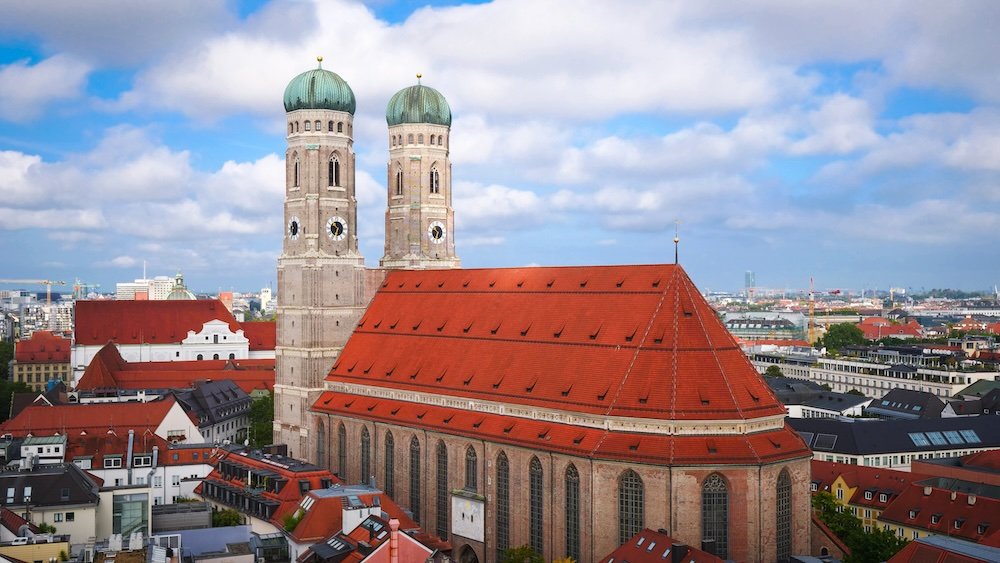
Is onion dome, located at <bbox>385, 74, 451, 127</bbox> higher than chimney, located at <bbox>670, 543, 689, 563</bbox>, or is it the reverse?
onion dome, located at <bbox>385, 74, 451, 127</bbox>

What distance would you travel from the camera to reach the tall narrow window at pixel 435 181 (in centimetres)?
10119

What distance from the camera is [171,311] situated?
509 ft

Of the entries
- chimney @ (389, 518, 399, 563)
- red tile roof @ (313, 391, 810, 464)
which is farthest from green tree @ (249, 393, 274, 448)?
chimney @ (389, 518, 399, 563)

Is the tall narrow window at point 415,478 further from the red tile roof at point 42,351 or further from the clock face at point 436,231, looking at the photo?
the red tile roof at point 42,351

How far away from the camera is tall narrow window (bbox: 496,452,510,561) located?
2790 inches

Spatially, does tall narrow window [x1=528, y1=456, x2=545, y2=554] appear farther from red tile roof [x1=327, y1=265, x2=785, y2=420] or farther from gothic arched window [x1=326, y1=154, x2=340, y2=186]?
gothic arched window [x1=326, y1=154, x2=340, y2=186]

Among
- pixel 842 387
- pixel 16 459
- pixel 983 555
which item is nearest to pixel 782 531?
pixel 983 555

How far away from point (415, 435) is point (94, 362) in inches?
2594

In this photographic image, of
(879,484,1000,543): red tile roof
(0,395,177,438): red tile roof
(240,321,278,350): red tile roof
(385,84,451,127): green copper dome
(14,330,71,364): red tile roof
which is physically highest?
(385,84,451,127): green copper dome

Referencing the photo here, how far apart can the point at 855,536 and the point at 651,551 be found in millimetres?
20183

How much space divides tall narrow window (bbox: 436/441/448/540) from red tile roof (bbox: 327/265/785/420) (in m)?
4.71

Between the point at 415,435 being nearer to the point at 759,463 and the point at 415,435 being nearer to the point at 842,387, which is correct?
the point at 759,463

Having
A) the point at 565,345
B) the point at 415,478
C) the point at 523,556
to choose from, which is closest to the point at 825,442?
the point at 565,345

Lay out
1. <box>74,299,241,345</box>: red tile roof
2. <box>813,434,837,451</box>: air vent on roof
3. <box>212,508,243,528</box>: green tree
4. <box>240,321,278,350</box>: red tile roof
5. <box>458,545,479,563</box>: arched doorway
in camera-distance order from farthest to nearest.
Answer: <box>240,321,278,350</box>: red tile roof
<box>74,299,241,345</box>: red tile roof
<box>813,434,837,451</box>: air vent on roof
<box>458,545,479,563</box>: arched doorway
<box>212,508,243,528</box>: green tree
